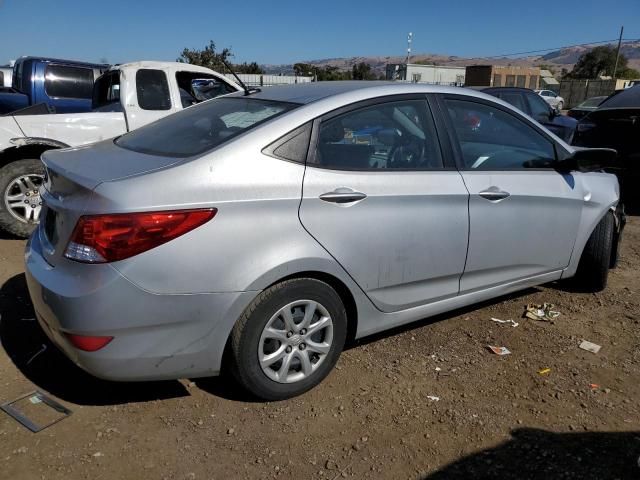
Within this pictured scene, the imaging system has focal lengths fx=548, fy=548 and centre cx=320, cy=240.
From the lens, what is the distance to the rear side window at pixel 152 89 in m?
6.30

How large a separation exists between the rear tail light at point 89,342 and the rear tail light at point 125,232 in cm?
34

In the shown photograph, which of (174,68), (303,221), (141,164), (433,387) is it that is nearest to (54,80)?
(174,68)

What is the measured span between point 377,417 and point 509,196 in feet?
5.35

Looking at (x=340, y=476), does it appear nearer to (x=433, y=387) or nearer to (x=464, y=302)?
(x=433, y=387)

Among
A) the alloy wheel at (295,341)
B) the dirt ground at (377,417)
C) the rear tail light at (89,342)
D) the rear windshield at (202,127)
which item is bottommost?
the dirt ground at (377,417)

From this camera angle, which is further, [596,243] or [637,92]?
[637,92]

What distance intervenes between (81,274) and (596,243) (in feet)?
12.1

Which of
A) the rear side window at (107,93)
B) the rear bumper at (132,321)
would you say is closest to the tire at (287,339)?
the rear bumper at (132,321)

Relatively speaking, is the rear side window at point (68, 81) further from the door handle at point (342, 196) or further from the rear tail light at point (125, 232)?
the door handle at point (342, 196)

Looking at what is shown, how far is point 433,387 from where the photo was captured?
10.3 ft

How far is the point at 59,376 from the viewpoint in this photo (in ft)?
10.3

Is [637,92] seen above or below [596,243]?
above

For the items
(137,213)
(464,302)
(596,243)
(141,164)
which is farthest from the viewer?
(596,243)

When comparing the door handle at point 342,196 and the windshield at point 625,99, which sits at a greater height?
the windshield at point 625,99
